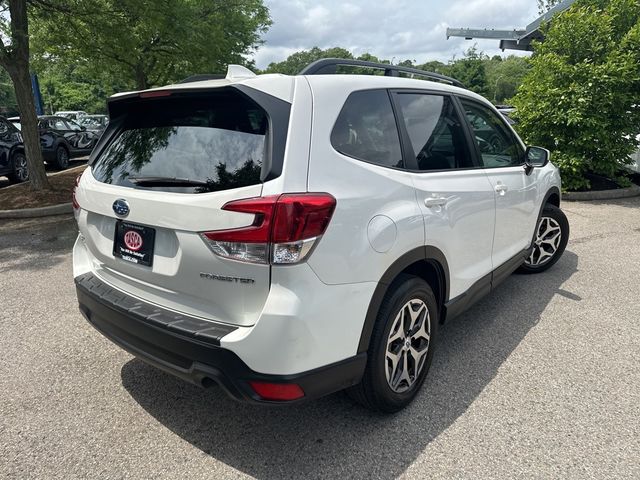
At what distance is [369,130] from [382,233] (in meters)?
0.57

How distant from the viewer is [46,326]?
3789 mm

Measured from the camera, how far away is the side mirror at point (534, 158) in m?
4.01

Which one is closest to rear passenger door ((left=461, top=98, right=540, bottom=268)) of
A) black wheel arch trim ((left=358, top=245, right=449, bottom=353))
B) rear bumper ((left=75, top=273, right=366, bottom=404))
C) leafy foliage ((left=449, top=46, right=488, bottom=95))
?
black wheel arch trim ((left=358, top=245, right=449, bottom=353))

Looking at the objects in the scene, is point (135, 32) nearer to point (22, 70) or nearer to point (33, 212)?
point (22, 70)

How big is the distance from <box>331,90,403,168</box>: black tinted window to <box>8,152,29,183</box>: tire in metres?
10.9

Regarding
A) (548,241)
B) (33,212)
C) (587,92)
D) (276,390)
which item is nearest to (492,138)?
(548,241)

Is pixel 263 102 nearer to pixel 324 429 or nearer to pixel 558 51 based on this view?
pixel 324 429

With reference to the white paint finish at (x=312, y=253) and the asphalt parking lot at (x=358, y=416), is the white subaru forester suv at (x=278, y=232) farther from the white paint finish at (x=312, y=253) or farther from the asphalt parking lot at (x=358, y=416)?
the asphalt parking lot at (x=358, y=416)

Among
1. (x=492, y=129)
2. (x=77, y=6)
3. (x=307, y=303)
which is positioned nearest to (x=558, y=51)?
(x=492, y=129)

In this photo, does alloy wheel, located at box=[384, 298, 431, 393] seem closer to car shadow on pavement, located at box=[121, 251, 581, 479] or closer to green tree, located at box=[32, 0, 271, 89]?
car shadow on pavement, located at box=[121, 251, 581, 479]

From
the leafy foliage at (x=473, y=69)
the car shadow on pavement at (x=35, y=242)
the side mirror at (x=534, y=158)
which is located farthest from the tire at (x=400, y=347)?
the leafy foliage at (x=473, y=69)

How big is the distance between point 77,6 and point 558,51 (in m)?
8.48

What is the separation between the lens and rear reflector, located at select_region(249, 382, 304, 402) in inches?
79.4

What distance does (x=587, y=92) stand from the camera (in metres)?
8.26
